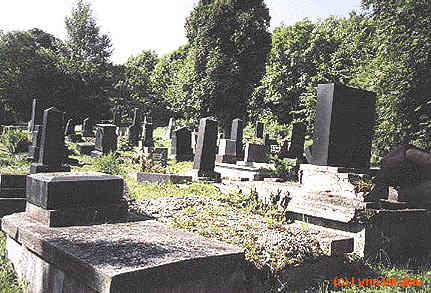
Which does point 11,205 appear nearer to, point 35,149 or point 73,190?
point 73,190

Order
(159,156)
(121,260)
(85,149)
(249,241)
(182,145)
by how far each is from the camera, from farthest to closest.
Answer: (85,149)
(182,145)
(159,156)
(249,241)
(121,260)

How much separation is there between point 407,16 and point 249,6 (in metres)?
19.6

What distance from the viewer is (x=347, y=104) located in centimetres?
595

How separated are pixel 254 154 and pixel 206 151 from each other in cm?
522

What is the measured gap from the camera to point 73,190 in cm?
433

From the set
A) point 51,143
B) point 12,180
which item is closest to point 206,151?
point 51,143

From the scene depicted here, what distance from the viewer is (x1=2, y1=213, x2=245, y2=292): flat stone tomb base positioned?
2895mm

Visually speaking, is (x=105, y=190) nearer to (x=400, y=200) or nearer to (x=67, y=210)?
(x=67, y=210)

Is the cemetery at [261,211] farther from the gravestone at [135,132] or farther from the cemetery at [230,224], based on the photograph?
the gravestone at [135,132]

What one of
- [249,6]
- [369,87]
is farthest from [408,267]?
[249,6]

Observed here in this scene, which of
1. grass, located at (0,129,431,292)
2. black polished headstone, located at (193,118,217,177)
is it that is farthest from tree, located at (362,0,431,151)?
grass, located at (0,129,431,292)

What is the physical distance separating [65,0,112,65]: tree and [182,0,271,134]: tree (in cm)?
1805

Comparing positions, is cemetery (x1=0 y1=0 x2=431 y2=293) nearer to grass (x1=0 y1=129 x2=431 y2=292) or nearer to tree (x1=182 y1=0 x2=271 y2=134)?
grass (x1=0 y1=129 x2=431 y2=292)

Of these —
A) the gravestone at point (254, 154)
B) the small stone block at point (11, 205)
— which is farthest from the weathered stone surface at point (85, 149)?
the small stone block at point (11, 205)
